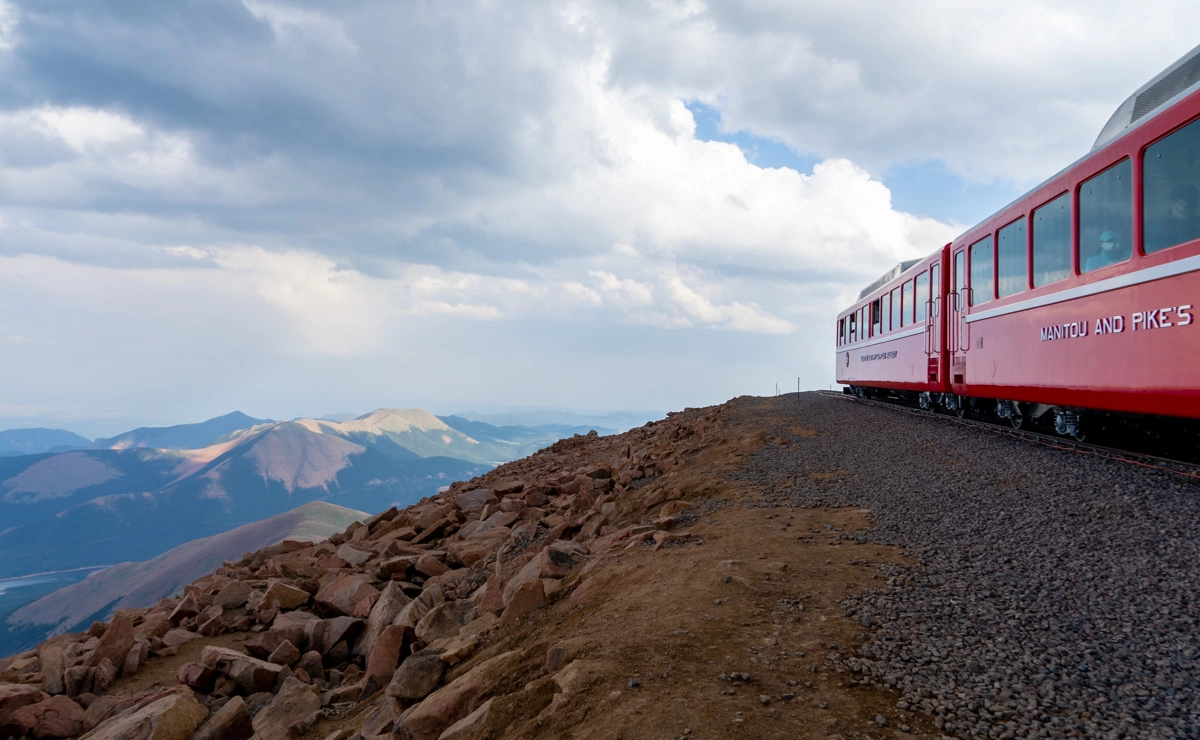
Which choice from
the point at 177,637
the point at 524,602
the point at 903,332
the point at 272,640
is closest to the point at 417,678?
the point at 524,602

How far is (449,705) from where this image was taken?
11.9 feet

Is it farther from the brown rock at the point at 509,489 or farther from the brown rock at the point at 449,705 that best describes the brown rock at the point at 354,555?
the brown rock at the point at 449,705

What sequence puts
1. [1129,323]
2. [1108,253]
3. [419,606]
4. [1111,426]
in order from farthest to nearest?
[1111,426], [1108,253], [1129,323], [419,606]

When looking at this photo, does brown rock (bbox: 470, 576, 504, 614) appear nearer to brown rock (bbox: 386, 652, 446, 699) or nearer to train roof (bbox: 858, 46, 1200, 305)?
brown rock (bbox: 386, 652, 446, 699)

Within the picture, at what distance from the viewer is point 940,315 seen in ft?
46.9

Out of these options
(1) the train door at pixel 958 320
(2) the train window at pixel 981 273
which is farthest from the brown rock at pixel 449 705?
(1) the train door at pixel 958 320

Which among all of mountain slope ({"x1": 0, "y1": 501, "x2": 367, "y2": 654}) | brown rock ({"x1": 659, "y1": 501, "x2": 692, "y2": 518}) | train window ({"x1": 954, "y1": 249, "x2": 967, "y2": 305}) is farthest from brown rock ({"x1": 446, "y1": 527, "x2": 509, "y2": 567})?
mountain slope ({"x1": 0, "y1": 501, "x2": 367, "y2": 654})

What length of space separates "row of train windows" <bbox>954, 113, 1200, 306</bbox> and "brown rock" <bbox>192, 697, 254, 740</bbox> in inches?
386

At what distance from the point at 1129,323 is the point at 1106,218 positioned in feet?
4.88

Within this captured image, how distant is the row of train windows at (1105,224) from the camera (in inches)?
261

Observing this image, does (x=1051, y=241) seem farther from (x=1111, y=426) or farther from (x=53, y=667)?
(x=53, y=667)

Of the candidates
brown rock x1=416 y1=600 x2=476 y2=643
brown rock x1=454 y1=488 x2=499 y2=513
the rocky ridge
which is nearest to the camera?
the rocky ridge

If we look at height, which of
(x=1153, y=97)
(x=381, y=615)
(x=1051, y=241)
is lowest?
(x=381, y=615)

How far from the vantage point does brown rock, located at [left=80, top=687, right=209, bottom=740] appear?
537 centimetres
